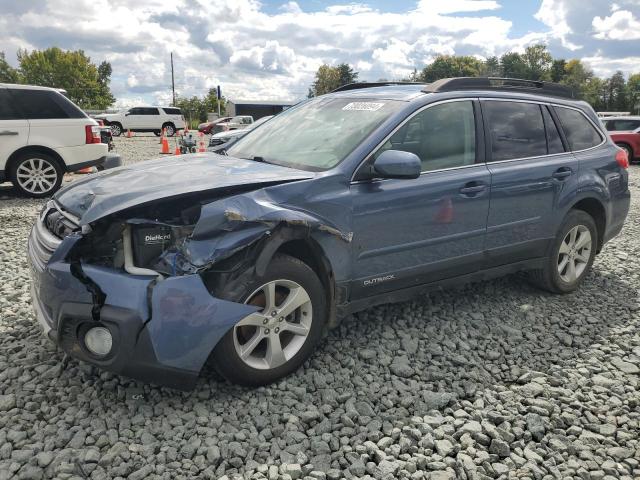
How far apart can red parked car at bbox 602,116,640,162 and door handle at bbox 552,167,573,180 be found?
1463 cm

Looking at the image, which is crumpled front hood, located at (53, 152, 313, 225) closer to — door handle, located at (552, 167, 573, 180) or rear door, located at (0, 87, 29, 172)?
door handle, located at (552, 167, 573, 180)

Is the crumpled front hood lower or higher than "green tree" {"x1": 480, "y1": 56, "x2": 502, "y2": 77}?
lower

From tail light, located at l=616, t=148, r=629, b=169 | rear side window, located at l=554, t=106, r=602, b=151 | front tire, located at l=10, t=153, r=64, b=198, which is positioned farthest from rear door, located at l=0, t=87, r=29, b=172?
tail light, located at l=616, t=148, r=629, b=169

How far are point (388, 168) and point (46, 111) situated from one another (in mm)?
7343

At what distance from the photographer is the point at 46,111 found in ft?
28.0

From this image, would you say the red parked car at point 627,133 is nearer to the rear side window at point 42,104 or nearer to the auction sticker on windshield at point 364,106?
the rear side window at point 42,104

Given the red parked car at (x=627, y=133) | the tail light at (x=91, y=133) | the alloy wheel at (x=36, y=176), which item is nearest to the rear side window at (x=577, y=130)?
the tail light at (x=91, y=133)

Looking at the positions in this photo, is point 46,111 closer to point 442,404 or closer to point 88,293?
point 88,293

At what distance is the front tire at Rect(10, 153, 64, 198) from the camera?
8.36 meters

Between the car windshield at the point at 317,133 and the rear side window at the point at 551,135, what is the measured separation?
155 centimetres

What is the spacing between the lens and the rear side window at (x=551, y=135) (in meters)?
4.39

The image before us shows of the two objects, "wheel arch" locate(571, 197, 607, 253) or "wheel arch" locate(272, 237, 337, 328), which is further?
"wheel arch" locate(571, 197, 607, 253)

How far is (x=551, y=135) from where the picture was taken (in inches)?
174

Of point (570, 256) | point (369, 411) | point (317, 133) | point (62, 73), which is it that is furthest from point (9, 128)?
point (62, 73)
